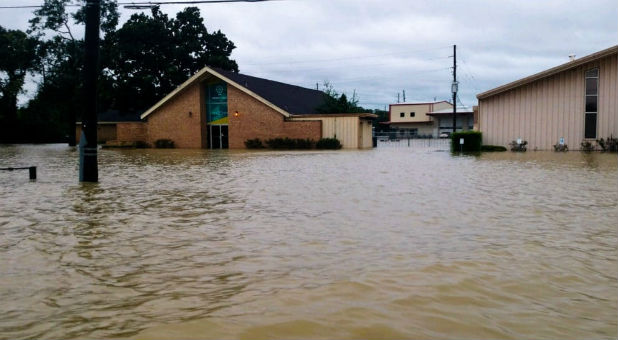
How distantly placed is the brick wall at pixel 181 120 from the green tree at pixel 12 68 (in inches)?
667

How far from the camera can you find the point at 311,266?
550 centimetres

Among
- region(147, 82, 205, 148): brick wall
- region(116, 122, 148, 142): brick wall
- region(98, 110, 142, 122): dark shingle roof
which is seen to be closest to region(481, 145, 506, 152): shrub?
region(147, 82, 205, 148): brick wall

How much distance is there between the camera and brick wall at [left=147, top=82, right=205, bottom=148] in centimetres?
4384

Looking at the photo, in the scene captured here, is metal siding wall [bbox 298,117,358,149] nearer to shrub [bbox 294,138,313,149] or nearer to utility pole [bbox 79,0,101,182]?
shrub [bbox 294,138,313,149]

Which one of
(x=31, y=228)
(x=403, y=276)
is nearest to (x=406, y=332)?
(x=403, y=276)

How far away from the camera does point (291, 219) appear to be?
827cm

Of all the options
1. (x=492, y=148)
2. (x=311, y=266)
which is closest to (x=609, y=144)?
(x=492, y=148)

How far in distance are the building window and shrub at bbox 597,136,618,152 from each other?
31.8 inches

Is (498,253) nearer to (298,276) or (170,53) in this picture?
(298,276)

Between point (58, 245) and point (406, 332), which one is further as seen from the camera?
point (58, 245)

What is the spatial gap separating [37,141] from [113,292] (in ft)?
218

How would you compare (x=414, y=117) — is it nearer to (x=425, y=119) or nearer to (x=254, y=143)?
(x=425, y=119)

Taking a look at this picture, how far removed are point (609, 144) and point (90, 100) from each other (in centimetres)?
2815

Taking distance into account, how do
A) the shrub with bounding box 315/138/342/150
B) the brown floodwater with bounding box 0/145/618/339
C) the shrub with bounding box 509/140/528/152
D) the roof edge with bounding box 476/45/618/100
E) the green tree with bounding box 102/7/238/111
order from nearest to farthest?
the brown floodwater with bounding box 0/145/618/339, the roof edge with bounding box 476/45/618/100, the shrub with bounding box 509/140/528/152, the shrub with bounding box 315/138/342/150, the green tree with bounding box 102/7/238/111
